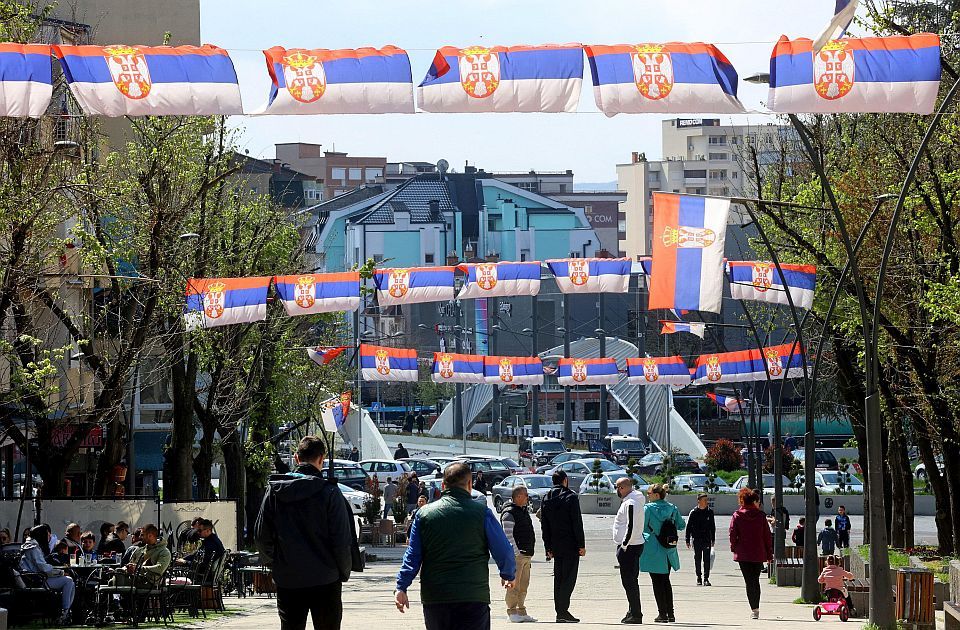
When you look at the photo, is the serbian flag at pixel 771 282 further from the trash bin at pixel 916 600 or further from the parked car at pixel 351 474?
the parked car at pixel 351 474

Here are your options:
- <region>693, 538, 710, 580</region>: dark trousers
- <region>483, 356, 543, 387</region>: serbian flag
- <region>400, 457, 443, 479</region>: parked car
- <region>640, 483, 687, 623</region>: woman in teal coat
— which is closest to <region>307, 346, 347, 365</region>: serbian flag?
<region>693, 538, 710, 580</region>: dark trousers

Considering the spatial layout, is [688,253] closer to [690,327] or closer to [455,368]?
[690,327]

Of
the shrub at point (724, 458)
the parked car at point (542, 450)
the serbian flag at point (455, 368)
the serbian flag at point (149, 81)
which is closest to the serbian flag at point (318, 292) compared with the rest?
the serbian flag at point (149, 81)

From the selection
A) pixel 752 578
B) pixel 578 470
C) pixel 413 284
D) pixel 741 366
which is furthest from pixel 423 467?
pixel 752 578

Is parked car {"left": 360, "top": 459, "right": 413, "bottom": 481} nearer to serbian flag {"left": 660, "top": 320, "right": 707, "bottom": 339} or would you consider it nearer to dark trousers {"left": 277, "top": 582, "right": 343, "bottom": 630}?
serbian flag {"left": 660, "top": 320, "right": 707, "bottom": 339}

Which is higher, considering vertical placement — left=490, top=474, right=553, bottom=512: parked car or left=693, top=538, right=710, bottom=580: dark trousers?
left=693, top=538, right=710, bottom=580: dark trousers

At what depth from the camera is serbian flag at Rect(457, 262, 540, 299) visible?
37469mm

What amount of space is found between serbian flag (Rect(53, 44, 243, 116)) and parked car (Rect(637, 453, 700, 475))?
5418 cm

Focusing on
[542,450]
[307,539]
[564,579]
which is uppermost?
[307,539]

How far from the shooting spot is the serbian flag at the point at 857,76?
53.9ft

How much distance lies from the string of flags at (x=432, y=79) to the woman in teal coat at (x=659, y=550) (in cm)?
442

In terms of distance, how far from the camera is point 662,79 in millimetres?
16906

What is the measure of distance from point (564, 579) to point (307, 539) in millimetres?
8118

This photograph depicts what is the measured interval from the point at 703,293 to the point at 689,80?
5650 mm
